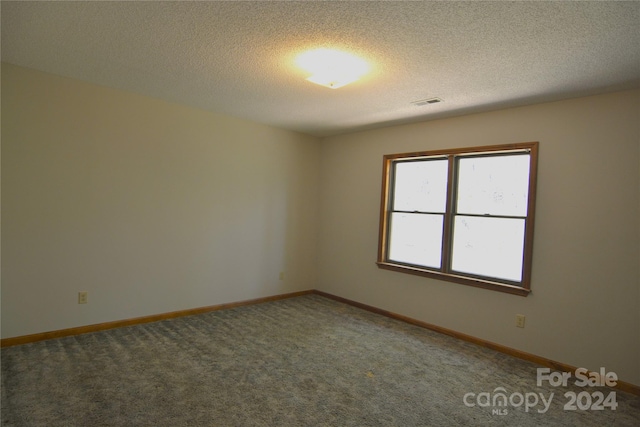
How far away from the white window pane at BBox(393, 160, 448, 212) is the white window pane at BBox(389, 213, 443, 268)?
12 centimetres

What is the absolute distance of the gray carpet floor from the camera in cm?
220

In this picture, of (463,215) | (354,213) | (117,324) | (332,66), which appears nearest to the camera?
(332,66)

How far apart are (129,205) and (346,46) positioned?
8.89 ft

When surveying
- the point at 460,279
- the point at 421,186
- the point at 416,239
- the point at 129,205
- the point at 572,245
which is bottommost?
the point at 460,279

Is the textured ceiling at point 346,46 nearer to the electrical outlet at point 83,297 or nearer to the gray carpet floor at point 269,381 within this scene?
the electrical outlet at point 83,297

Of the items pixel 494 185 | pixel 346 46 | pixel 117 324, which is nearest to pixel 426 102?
pixel 494 185

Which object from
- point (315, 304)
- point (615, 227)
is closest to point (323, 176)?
point (315, 304)

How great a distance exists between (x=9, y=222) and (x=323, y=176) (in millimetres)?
3650

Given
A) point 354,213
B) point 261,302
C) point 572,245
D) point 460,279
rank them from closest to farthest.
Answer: point 572,245, point 460,279, point 261,302, point 354,213

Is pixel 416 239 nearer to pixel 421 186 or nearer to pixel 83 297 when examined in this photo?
pixel 421 186

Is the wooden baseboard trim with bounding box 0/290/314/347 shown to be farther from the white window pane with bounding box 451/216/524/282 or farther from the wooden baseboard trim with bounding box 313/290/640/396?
the white window pane with bounding box 451/216/524/282

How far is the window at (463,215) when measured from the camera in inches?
135

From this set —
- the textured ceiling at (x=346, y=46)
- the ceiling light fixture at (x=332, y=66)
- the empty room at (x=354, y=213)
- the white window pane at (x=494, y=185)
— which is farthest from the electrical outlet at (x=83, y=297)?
the white window pane at (x=494, y=185)

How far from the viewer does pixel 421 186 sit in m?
4.30
